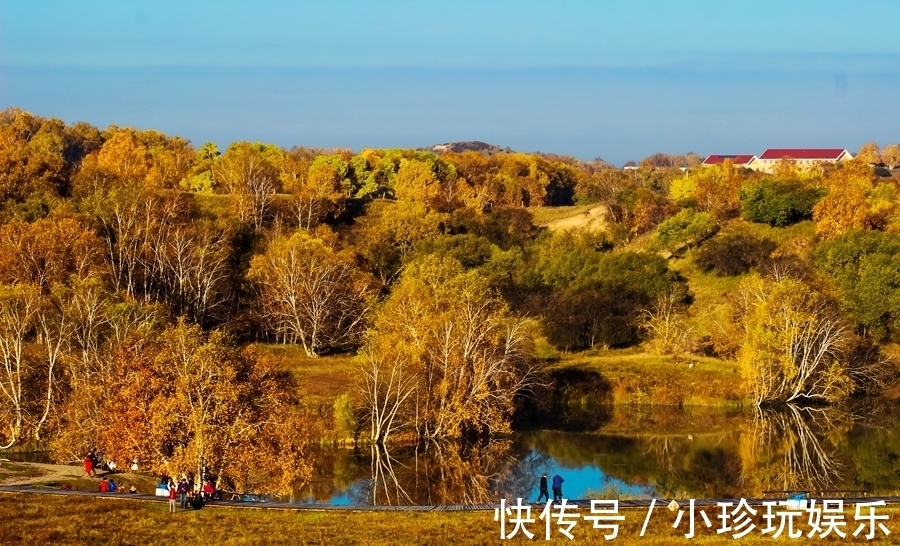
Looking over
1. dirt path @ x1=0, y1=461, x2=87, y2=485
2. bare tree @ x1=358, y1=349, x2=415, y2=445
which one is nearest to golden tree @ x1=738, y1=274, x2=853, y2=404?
bare tree @ x1=358, y1=349, x2=415, y2=445

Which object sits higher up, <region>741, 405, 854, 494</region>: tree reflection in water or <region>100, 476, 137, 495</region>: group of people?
<region>100, 476, 137, 495</region>: group of people

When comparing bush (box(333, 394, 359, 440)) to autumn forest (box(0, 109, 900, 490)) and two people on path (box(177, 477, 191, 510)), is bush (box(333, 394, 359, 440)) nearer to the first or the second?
autumn forest (box(0, 109, 900, 490))

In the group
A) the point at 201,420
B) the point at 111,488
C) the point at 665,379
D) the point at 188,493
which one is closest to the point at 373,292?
the point at 665,379

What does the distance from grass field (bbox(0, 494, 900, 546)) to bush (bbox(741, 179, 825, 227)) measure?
7148 centimetres

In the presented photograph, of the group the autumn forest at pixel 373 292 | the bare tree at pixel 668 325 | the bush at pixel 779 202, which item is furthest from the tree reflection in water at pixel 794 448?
the bush at pixel 779 202

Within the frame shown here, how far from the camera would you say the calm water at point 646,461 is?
45.1 meters

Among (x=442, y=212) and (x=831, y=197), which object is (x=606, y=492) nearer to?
(x=831, y=197)

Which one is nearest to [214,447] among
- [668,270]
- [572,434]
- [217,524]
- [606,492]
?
[217,524]

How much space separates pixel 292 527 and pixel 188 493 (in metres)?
5.72

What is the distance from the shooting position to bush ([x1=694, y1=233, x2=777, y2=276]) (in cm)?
9350

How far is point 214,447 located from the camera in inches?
1510

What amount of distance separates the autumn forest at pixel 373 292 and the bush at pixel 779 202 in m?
0.21

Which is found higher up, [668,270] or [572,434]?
[668,270]

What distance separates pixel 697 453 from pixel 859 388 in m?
22.3
